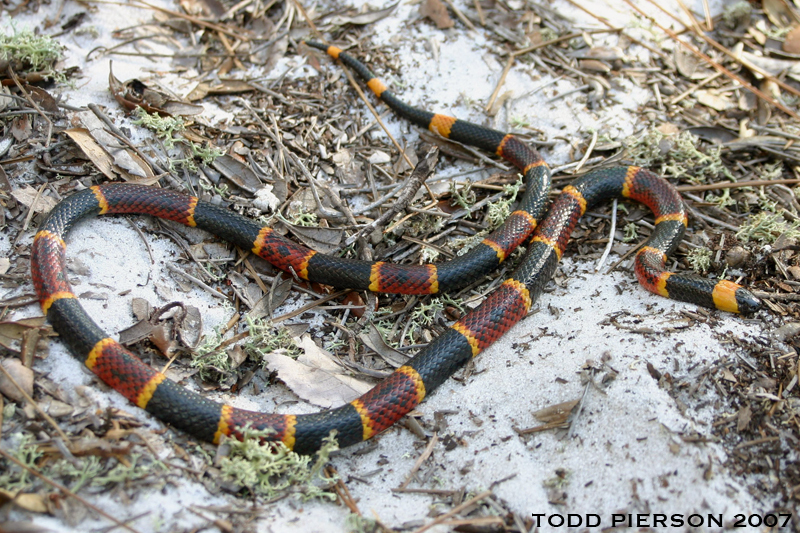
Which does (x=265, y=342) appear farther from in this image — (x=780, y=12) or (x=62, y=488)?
→ (x=780, y=12)

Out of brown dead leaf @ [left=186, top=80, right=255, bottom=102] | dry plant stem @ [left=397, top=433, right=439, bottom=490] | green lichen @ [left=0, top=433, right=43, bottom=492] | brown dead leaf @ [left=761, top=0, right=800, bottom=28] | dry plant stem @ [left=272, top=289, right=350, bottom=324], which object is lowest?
dry plant stem @ [left=397, top=433, right=439, bottom=490]

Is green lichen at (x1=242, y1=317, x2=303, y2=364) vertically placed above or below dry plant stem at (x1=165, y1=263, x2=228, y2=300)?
below

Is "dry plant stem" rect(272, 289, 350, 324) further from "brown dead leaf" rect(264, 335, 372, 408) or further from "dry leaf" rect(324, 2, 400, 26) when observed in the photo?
"dry leaf" rect(324, 2, 400, 26)

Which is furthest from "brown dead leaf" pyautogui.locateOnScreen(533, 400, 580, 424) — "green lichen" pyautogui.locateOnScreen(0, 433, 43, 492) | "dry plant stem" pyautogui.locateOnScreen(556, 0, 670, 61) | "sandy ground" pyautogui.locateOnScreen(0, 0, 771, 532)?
"dry plant stem" pyautogui.locateOnScreen(556, 0, 670, 61)

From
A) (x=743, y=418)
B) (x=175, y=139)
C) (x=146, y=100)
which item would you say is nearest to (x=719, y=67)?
(x=743, y=418)

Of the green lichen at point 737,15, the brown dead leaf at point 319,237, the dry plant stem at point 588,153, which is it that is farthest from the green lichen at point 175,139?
the green lichen at point 737,15
